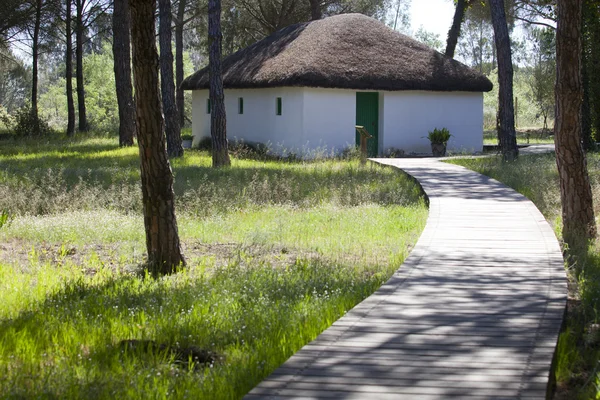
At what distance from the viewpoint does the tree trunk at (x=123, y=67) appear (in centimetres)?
2534

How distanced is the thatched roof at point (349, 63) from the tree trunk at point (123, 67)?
3154 mm

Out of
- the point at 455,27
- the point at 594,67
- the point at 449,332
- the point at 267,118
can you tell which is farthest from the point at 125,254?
the point at 455,27

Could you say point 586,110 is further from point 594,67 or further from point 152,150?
point 152,150

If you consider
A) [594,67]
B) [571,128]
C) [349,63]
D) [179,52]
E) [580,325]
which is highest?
[179,52]

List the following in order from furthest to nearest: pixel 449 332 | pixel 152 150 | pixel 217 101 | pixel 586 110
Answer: pixel 586 110 < pixel 217 101 < pixel 152 150 < pixel 449 332

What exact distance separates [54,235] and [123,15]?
17.1 meters

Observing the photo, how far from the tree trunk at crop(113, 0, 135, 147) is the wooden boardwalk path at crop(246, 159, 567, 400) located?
18868mm

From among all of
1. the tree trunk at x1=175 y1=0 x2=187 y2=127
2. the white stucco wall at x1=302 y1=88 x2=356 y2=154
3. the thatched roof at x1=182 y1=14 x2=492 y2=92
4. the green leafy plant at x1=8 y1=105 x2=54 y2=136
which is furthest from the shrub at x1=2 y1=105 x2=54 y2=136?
the white stucco wall at x1=302 y1=88 x2=356 y2=154

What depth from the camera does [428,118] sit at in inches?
1003

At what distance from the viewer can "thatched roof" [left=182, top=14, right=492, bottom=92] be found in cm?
2347

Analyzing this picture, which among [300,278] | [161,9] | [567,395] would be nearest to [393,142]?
[161,9]

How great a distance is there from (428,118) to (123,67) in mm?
10141

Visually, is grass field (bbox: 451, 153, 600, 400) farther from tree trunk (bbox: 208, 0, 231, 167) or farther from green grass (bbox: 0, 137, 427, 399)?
tree trunk (bbox: 208, 0, 231, 167)

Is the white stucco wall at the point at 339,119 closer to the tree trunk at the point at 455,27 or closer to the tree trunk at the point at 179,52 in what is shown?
the tree trunk at the point at 455,27
